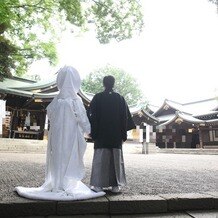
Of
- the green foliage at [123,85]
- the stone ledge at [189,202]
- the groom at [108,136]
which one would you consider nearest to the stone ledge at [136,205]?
the stone ledge at [189,202]

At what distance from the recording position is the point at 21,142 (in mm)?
18031

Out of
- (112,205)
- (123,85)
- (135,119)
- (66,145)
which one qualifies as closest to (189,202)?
(112,205)

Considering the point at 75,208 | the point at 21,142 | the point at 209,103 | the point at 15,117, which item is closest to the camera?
the point at 75,208

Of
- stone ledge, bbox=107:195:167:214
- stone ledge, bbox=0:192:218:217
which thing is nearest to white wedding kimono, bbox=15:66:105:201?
stone ledge, bbox=0:192:218:217

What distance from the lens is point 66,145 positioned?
12.9 feet

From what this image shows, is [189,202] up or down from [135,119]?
down

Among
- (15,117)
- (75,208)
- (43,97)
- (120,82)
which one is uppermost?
(120,82)

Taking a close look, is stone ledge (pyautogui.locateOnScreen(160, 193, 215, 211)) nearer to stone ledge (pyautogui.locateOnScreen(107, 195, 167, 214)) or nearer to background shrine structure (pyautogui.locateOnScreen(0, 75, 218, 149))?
stone ledge (pyautogui.locateOnScreen(107, 195, 167, 214))

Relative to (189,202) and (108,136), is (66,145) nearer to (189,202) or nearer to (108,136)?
(108,136)

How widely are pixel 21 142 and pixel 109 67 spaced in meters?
39.6

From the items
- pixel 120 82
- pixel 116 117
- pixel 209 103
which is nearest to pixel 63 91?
pixel 116 117

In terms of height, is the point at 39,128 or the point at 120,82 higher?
the point at 120,82

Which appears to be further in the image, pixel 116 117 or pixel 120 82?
pixel 120 82

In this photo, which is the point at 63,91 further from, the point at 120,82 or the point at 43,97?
the point at 120,82
